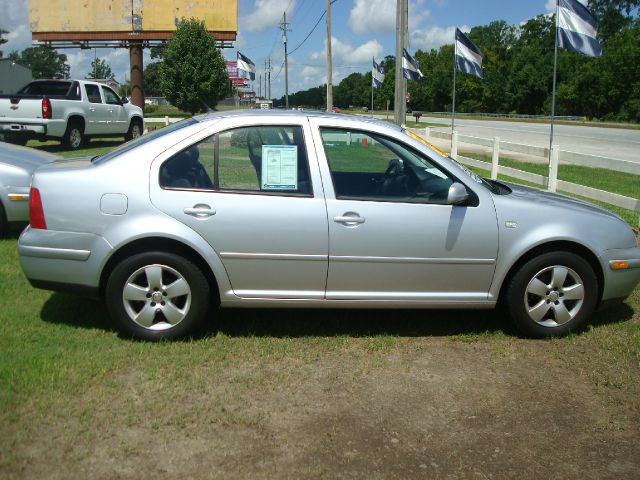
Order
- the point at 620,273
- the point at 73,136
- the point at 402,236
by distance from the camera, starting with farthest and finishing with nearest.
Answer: the point at 73,136 → the point at 620,273 → the point at 402,236

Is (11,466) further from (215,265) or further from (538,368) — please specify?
(538,368)

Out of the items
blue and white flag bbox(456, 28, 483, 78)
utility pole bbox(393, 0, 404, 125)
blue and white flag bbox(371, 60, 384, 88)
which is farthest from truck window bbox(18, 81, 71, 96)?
blue and white flag bbox(371, 60, 384, 88)

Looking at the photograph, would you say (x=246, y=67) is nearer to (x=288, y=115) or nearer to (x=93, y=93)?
(x=93, y=93)

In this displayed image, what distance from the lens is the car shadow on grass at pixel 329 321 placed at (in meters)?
4.97

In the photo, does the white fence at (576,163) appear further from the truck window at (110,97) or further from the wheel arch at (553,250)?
the truck window at (110,97)

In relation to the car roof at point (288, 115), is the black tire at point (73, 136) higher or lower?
lower

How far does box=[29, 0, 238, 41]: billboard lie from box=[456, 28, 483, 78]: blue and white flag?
27.4m

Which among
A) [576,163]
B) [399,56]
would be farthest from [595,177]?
[399,56]

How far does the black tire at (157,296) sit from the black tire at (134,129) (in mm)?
17660

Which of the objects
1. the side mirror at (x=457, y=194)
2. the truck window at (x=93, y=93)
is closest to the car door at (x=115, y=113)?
the truck window at (x=93, y=93)

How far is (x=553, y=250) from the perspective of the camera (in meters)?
4.82

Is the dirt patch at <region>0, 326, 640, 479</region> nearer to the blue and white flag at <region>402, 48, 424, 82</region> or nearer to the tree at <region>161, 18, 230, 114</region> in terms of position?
the blue and white flag at <region>402, 48, 424, 82</region>

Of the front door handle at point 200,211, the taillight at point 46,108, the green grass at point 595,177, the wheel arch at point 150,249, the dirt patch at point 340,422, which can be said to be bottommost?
the dirt patch at point 340,422

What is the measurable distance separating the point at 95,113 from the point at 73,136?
1.12 m
